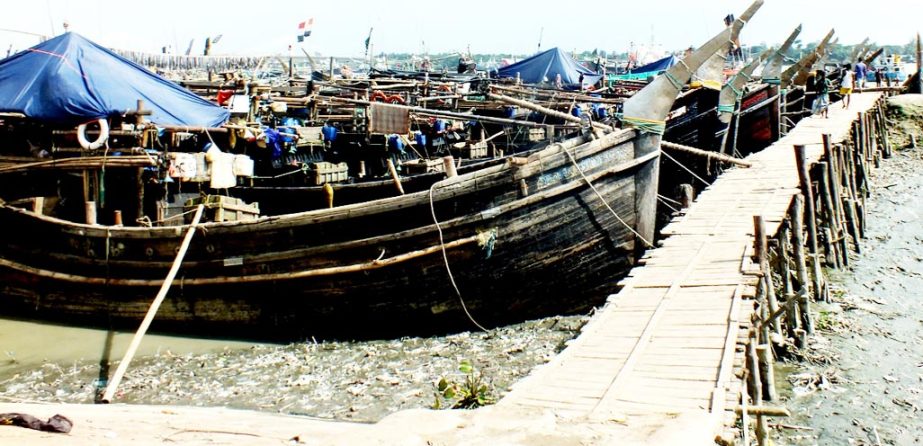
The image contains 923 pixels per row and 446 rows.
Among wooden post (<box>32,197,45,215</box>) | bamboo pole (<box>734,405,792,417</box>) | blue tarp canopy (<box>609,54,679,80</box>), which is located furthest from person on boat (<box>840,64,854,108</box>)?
wooden post (<box>32,197,45,215</box>)

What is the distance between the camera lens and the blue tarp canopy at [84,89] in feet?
39.1

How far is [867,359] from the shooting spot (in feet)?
33.6

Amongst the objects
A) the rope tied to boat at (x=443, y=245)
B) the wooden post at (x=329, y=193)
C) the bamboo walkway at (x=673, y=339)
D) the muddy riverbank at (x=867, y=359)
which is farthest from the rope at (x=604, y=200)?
the wooden post at (x=329, y=193)

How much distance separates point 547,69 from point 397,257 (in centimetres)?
2224

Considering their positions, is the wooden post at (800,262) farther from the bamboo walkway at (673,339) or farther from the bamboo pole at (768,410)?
the bamboo pole at (768,410)

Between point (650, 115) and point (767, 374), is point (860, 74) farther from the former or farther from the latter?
point (767, 374)

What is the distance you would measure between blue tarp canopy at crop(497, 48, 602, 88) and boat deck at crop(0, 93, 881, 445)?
22535mm

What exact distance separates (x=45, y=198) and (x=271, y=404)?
606 centimetres

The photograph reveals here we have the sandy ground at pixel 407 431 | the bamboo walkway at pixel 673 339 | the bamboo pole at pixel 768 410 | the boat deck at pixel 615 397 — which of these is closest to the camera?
the sandy ground at pixel 407 431

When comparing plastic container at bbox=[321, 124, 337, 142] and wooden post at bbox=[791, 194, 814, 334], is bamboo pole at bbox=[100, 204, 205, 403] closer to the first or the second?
plastic container at bbox=[321, 124, 337, 142]

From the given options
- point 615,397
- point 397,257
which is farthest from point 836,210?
point 615,397

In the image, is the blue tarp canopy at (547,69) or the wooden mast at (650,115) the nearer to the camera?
the wooden mast at (650,115)

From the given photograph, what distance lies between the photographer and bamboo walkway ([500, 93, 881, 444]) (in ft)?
18.8

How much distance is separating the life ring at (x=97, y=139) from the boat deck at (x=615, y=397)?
592 cm
